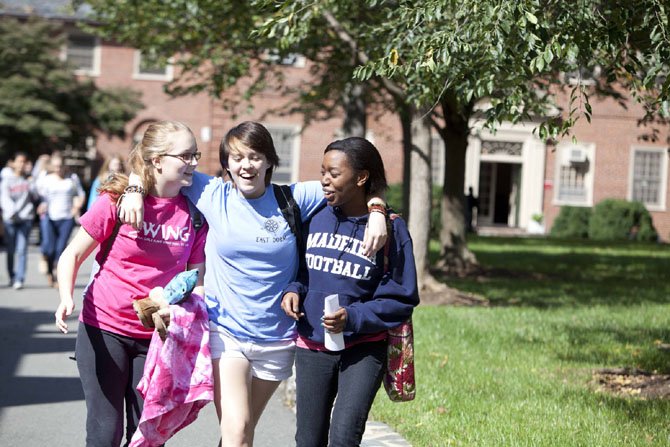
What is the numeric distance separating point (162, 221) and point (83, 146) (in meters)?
33.5

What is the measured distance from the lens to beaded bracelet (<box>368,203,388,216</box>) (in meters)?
4.38

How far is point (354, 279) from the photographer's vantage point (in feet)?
14.3

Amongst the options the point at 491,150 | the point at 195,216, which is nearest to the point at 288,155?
the point at 491,150

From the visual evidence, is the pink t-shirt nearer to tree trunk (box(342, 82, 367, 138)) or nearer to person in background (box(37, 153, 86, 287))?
person in background (box(37, 153, 86, 287))

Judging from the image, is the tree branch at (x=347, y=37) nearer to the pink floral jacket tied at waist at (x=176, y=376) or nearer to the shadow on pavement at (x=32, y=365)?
the shadow on pavement at (x=32, y=365)

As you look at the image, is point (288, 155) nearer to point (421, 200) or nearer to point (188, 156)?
point (421, 200)

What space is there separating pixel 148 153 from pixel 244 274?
674 mm

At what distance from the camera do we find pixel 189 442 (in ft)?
21.3

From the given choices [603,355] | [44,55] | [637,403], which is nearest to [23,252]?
[603,355]

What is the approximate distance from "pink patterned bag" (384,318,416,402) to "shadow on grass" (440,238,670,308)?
9799 millimetres

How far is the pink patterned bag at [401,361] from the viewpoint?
14.6ft

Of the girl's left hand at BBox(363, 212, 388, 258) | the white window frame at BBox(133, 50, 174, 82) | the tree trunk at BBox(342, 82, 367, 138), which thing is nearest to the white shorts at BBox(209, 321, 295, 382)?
the girl's left hand at BBox(363, 212, 388, 258)

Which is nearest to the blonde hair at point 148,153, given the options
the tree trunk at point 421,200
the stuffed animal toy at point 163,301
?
the stuffed animal toy at point 163,301

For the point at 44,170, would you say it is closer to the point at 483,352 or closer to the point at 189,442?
the point at 483,352
